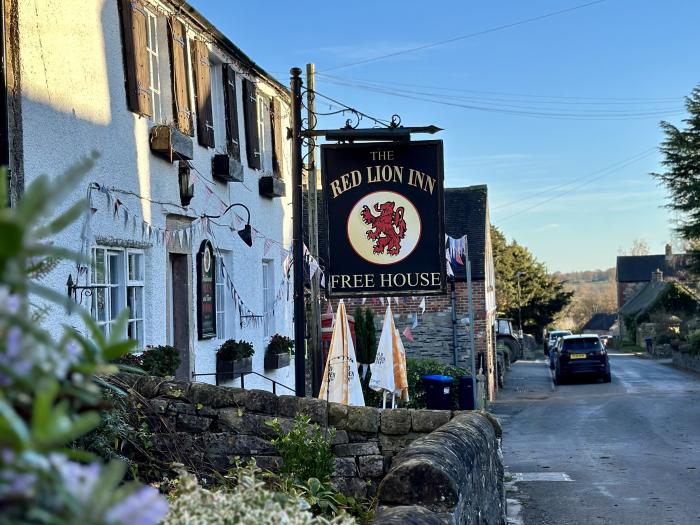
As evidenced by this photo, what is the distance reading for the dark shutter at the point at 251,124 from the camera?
15305mm

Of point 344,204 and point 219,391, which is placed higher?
point 344,204

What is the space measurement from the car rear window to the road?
8.10ft

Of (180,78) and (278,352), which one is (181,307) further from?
(278,352)

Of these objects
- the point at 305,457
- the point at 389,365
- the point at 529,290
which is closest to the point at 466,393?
the point at 389,365

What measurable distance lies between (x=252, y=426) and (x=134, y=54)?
16.2ft

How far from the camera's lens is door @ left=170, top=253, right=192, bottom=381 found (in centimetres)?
1213

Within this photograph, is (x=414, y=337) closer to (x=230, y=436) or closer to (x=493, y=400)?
(x=493, y=400)

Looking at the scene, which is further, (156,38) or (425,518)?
(156,38)

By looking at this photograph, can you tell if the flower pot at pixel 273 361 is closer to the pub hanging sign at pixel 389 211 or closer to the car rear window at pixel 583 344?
the pub hanging sign at pixel 389 211

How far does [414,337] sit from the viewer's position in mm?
28156

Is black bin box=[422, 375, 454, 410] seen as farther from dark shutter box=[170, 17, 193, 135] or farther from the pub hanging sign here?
dark shutter box=[170, 17, 193, 135]

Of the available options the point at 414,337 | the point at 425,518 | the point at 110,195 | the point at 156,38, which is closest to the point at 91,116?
the point at 110,195

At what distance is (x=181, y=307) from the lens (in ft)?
40.2

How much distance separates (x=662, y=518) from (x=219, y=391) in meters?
5.22
